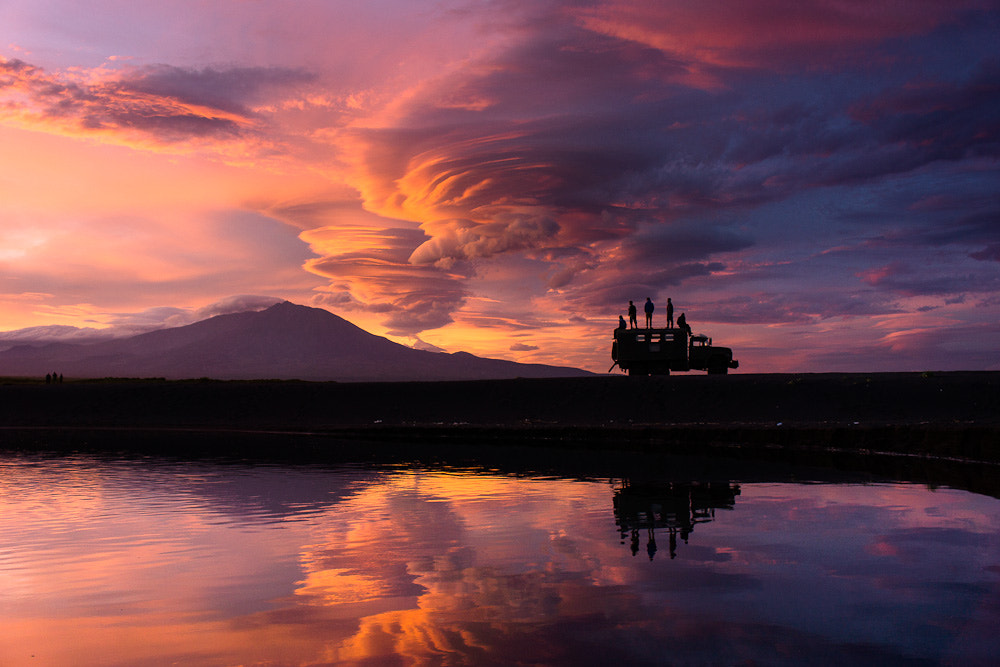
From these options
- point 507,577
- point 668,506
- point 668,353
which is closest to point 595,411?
point 668,353

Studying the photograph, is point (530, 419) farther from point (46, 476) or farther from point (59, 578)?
point (59, 578)

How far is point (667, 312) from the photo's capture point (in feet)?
177

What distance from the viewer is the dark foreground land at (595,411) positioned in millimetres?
30953

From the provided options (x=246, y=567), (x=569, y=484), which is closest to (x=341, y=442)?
(x=569, y=484)

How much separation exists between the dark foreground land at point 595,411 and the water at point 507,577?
1172 centimetres

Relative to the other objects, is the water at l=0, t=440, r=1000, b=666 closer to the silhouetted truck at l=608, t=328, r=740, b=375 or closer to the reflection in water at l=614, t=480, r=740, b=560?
the reflection in water at l=614, t=480, r=740, b=560

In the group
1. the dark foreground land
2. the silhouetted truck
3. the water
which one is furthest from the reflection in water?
the silhouetted truck

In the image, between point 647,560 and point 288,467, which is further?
point 288,467

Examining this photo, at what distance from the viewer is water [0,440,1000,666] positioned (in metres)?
7.87

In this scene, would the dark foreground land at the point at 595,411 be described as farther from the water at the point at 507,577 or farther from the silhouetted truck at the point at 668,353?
the water at the point at 507,577

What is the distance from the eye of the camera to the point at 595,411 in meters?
44.8

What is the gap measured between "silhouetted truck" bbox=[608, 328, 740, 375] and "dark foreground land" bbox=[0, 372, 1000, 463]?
365 centimetres

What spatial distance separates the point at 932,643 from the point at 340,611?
6295 mm

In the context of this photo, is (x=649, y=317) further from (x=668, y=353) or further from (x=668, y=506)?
(x=668, y=506)
